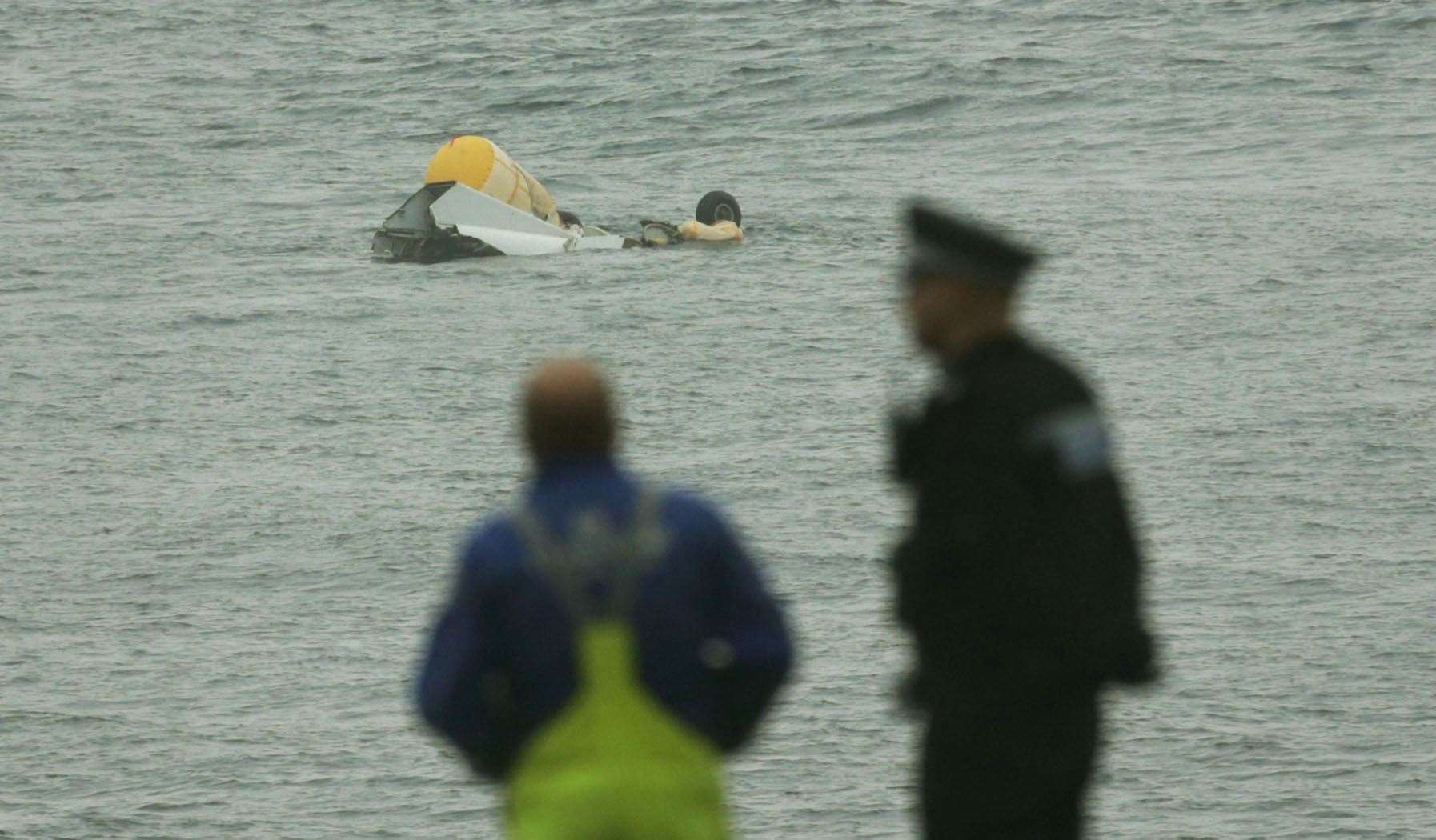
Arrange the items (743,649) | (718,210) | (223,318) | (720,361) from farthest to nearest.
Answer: (718,210)
(223,318)
(720,361)
(743,649)

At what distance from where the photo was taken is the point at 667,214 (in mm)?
48875

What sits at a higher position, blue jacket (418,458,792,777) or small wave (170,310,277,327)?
blue jacket (418,458,792,777)

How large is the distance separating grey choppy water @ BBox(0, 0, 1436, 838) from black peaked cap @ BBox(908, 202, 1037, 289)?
658mm

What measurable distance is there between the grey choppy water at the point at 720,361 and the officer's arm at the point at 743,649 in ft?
3.44

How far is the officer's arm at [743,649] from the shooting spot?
4742mm

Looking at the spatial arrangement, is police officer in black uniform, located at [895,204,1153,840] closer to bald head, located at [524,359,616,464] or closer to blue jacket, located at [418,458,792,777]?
blue jacket, located at [418,458,792,777]

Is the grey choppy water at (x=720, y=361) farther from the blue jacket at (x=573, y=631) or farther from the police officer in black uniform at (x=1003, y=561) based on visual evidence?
the blue jacket at (x=573, y=631)

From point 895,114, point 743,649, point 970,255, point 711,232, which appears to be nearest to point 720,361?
point 711,232

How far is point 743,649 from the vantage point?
4.77 metres

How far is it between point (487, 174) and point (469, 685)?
38795 millimetres

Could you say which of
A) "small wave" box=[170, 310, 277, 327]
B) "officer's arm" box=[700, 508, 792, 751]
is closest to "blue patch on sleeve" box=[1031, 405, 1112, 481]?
"officer's arm" box=[700, 508, 792, 751]

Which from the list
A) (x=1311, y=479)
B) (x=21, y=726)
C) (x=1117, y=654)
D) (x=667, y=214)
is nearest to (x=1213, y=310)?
(x=1311, y=479)

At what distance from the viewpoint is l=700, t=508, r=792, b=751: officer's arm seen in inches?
187

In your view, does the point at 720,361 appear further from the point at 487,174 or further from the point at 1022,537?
the point at 1022,537
